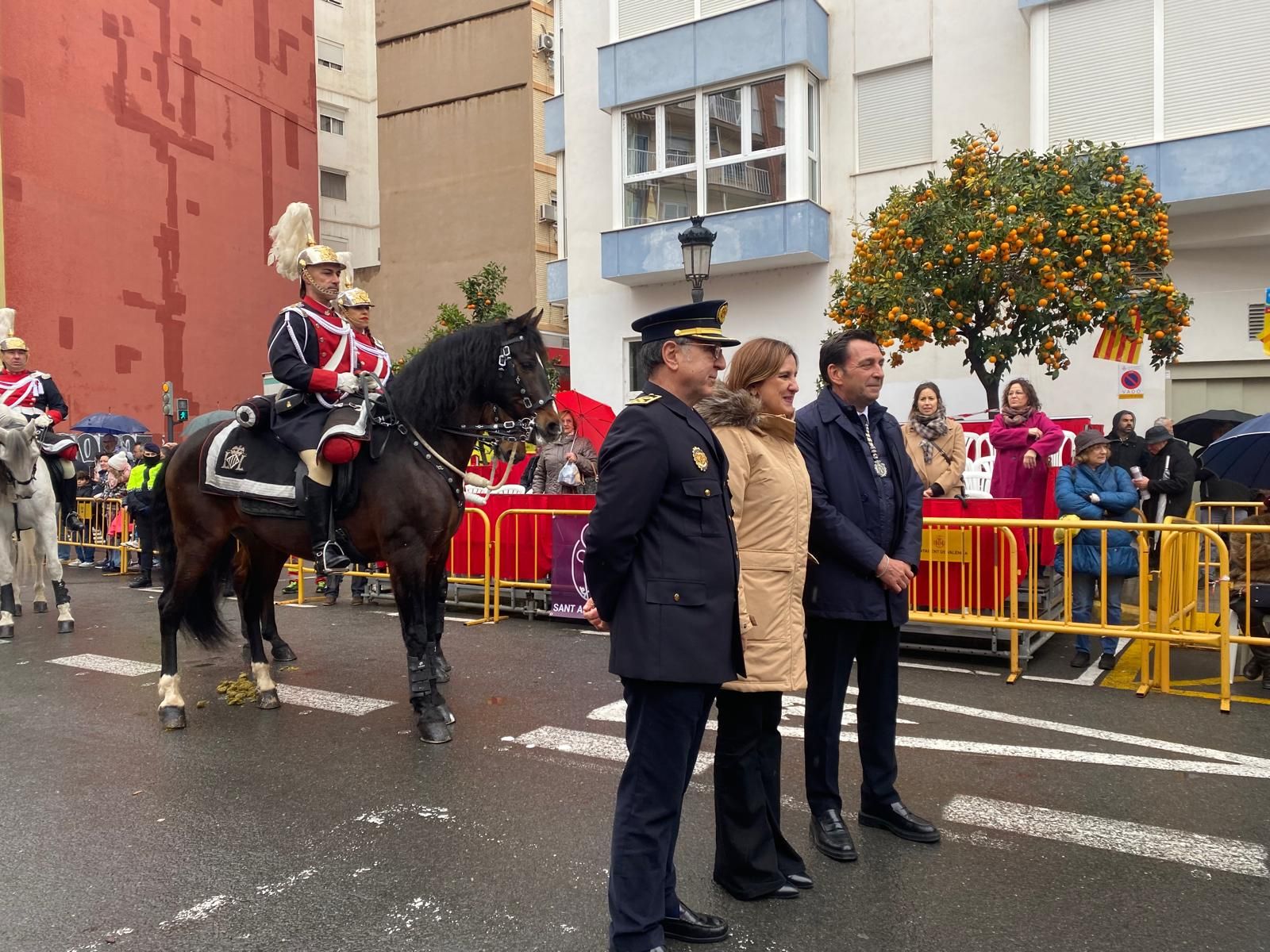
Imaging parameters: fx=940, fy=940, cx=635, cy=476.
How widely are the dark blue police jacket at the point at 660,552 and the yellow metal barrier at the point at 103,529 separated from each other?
13820 mm

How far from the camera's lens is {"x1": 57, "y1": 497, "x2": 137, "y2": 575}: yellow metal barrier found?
14938mm

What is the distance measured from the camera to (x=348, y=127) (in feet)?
137

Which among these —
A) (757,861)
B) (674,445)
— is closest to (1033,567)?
(757,861)

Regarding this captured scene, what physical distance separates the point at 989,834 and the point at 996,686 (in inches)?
109

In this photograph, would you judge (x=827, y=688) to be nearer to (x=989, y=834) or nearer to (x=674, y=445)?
(x=989, y=834)

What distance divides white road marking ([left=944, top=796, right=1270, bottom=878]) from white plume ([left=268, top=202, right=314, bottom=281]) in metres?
5.41

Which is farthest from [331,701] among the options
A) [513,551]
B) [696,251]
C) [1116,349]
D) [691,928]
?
[1116,349]

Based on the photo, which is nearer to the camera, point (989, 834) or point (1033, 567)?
point (989, 834)

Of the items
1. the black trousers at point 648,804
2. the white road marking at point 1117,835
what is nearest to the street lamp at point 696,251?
the white road marking at point 1117,835

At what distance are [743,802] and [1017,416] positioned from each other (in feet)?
20.6

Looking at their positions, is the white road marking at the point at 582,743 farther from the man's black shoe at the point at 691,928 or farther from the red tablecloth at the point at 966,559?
the red tablecloth at the point at 966,559

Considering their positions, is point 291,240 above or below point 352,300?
above

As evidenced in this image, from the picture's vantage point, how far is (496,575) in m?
9.40

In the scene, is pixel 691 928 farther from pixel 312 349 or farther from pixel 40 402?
pixel 40 402
